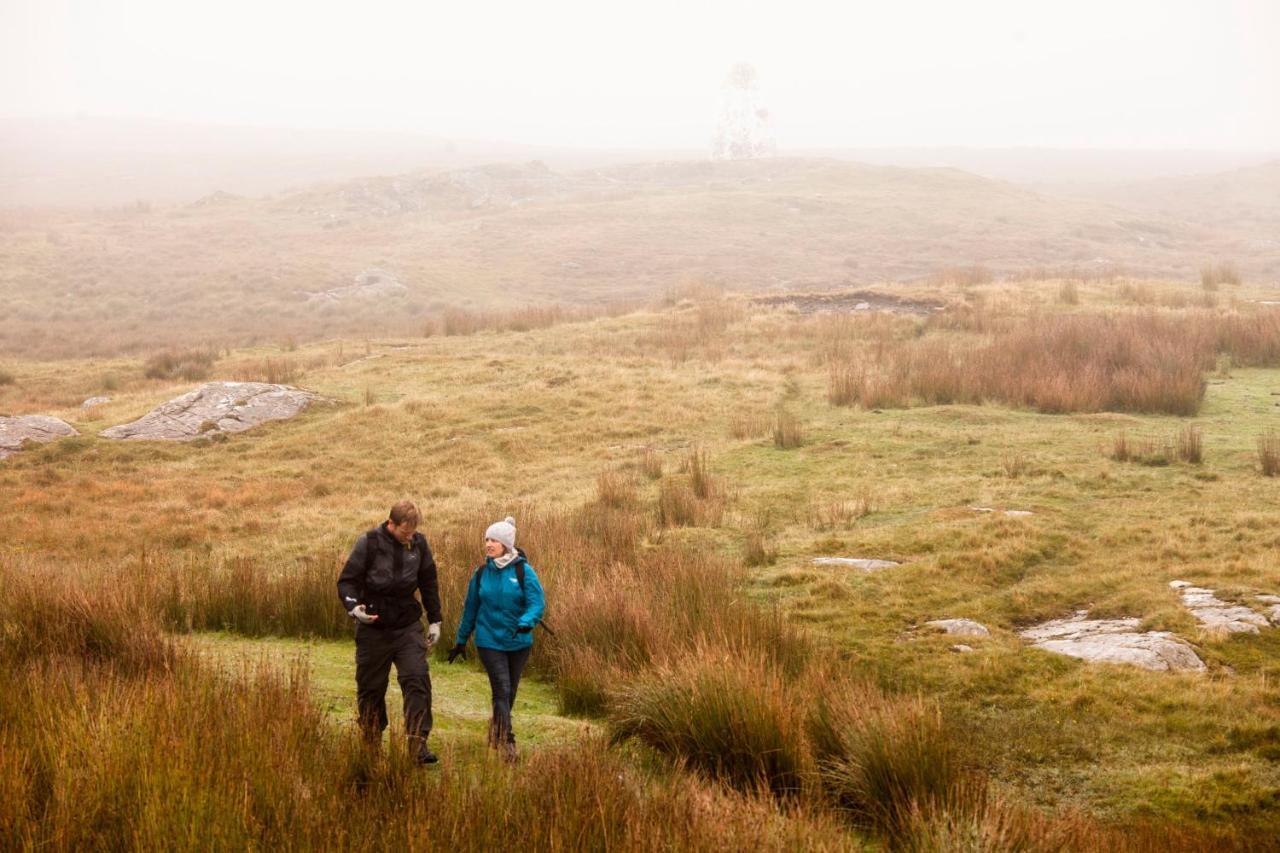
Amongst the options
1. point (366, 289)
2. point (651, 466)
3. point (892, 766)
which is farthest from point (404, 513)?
point (366, 289)

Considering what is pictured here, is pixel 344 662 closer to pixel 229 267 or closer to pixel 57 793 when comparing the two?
pixel 57 793

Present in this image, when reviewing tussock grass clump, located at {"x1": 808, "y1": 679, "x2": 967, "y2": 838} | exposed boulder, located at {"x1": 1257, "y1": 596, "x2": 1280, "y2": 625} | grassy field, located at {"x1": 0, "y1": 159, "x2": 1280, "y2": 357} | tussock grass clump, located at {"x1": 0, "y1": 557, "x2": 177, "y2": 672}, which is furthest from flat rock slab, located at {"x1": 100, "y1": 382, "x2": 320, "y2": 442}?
exposed boulder, located at {"x1": 1257, "y1": 596, "x2": 1280, "y2": 625}

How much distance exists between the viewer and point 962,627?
884 centimetres

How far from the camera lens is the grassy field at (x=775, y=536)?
20.3 ft

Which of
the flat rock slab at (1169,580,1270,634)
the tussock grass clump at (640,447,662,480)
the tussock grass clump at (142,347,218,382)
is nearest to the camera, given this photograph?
the flat rock slab at (1169,580,1270,634)

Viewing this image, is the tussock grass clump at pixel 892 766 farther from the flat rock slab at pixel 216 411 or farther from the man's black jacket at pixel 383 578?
the flat rock slab at pixel 216 411

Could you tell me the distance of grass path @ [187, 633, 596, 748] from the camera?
6781 mm

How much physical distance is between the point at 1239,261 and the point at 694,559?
53.4 metres

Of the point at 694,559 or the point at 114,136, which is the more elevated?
the point at 114,136

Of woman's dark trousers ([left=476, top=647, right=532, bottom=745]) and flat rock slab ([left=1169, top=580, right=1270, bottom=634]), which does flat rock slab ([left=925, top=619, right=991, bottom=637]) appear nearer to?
flat rock slab ([left=1169, top=580, right=1270, bottom=634])

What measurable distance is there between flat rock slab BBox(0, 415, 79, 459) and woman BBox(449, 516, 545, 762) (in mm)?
14813

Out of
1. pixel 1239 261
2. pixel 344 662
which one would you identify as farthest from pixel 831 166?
pixel 344 662

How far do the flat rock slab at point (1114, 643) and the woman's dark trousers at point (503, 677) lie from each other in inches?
166

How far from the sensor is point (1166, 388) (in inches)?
708
